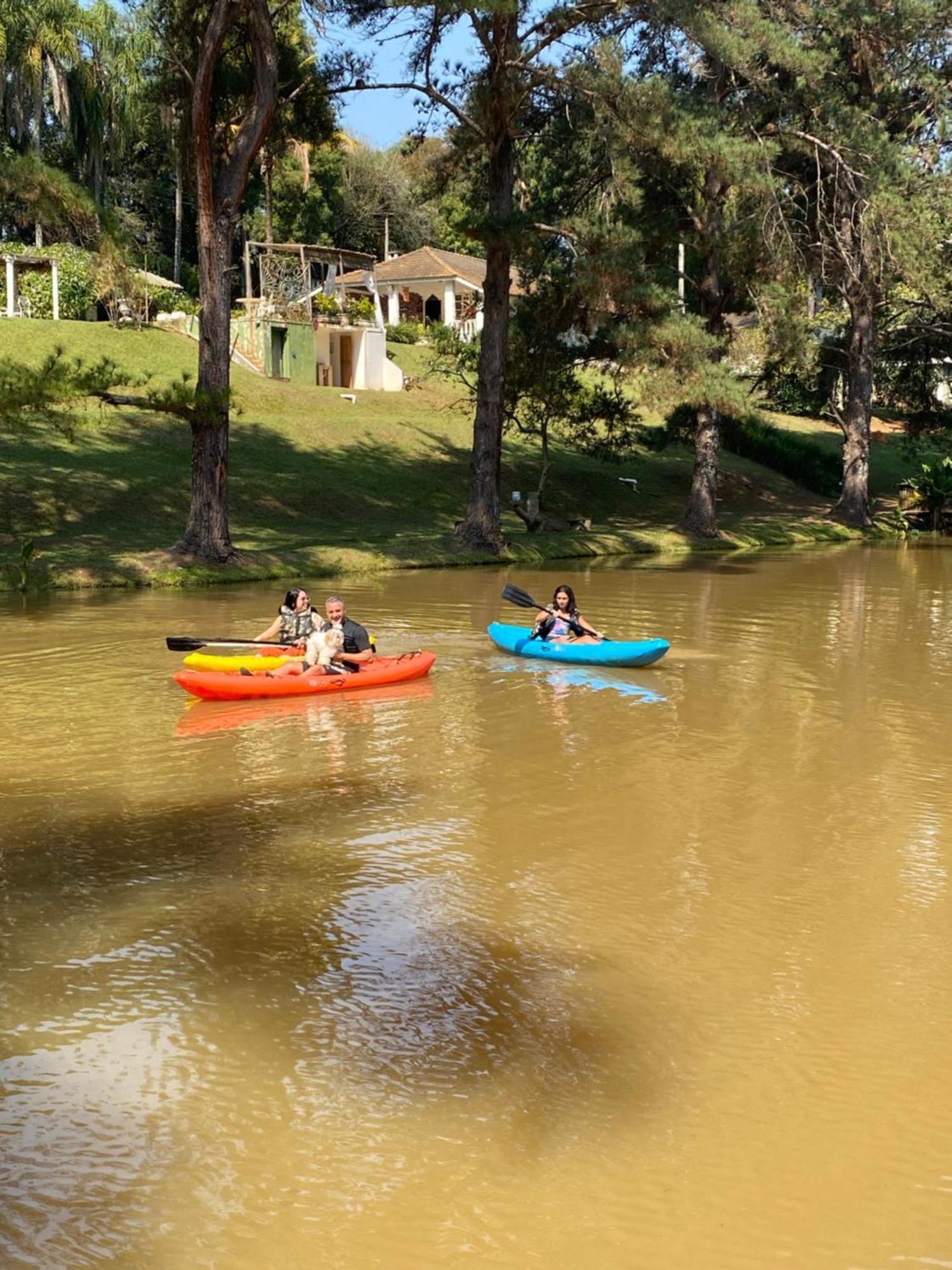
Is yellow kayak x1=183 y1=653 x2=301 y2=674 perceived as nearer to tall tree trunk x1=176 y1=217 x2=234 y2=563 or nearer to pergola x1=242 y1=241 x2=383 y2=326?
tall tree trunk x1=176 y1=217 x2=234 y2=563

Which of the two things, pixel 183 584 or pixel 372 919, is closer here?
pixel 372 919

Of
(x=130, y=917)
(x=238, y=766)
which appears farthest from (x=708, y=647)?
(x=130, y=917)

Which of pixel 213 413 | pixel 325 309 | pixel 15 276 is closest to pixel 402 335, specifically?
pixel 325 309

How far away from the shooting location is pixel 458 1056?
6547 mm

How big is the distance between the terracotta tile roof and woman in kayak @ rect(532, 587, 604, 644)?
45861 millimetres

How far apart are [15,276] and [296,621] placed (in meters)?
34.6

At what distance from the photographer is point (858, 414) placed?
40812mm

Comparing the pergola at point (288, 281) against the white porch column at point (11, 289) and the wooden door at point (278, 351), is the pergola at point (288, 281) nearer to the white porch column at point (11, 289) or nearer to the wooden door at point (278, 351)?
the wooden door at point (278, 351)

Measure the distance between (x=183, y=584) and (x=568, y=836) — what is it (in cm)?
1625

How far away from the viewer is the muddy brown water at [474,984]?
17.3 feet

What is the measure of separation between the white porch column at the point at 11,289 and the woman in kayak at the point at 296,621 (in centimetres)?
A: 3230

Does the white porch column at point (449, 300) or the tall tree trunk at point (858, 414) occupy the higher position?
the white porch column at point (449, 300)

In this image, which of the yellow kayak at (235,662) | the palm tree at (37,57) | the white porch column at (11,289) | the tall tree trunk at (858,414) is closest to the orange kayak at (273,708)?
the yellow kayak at (235,662)

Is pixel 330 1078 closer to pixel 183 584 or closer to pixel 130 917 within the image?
pixel 130 917
